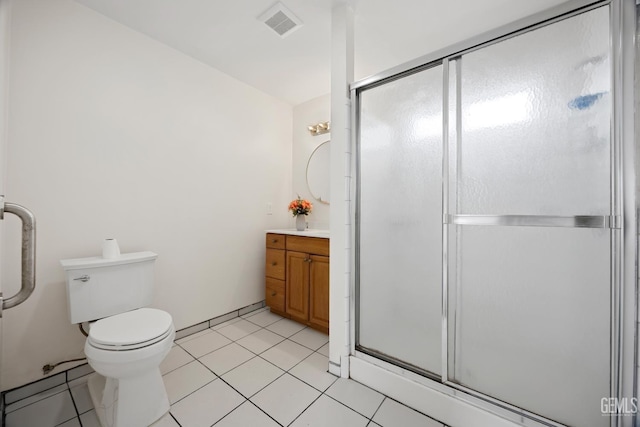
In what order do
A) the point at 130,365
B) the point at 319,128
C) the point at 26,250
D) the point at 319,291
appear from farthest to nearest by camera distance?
the point at 319,128
the point at 319,291
the point at 130,365
the point at 26,250

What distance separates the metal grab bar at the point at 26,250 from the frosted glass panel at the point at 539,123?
178 centimetres

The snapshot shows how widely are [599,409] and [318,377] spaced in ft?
4.30

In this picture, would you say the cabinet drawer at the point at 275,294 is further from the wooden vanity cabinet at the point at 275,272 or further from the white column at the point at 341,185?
the white column at the point at 341,185

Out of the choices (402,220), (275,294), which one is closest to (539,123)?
(402,220)

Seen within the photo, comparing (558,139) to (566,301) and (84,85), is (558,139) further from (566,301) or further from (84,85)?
(84,85)

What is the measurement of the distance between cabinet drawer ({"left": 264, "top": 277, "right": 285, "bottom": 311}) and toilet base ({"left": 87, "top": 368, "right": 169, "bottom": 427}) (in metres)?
1.23

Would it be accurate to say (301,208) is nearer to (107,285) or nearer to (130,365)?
(107,285)

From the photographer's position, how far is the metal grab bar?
0.88m

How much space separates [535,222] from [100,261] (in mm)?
2287

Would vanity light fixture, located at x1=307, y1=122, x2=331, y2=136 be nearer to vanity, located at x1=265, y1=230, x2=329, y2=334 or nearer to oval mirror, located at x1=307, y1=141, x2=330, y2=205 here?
oval mirror, located at x1=307, y1=141, x2=330, y2=205

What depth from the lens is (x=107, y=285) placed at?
154 centimetres

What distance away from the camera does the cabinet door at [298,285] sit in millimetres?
2305

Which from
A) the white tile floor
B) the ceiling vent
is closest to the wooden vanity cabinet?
the white tile floor

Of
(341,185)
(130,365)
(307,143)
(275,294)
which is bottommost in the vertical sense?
(275,294)
